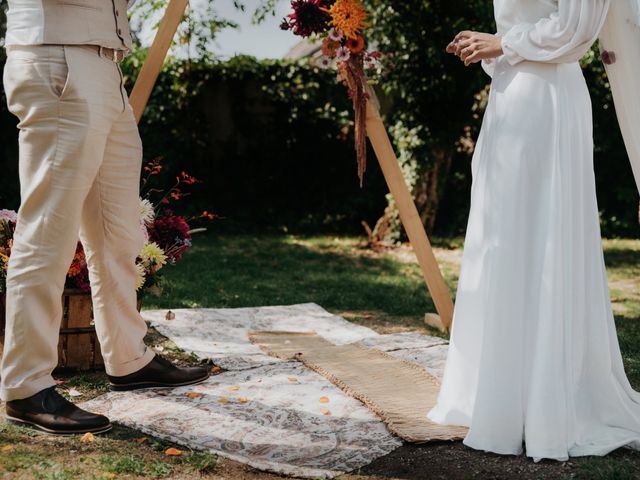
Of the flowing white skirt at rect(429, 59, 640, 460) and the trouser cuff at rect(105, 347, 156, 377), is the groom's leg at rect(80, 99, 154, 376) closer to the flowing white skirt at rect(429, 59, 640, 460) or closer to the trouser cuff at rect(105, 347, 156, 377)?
the trouser cuff at rect(105, 347, 156, 377)

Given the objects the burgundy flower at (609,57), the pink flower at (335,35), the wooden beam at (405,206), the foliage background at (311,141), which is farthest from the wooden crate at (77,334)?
the foliage background at (311,141)

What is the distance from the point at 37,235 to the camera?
296cm

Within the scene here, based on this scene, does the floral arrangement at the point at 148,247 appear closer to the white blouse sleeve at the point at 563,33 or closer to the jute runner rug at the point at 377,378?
the jute runner rug at the point at 377,378

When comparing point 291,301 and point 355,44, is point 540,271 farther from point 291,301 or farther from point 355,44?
point 291,301

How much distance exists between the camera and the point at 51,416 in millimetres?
2994

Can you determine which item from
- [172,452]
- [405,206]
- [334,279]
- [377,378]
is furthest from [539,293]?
[334,279]

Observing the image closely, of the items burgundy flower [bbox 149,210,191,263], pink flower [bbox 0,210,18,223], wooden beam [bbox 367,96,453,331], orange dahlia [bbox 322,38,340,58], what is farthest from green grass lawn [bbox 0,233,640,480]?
orange dahlia [bbox 322,38,340,58]

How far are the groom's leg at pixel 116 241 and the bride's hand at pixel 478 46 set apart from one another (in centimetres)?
151

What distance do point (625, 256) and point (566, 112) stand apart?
6.47 metres

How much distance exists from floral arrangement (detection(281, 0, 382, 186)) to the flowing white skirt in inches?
49.3

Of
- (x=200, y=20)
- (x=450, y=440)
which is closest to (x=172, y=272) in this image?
(x=200, y=20)

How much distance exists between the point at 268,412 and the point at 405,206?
1.75m

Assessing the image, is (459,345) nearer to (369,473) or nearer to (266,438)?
(369,473)

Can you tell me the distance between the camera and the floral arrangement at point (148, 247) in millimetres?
3861
